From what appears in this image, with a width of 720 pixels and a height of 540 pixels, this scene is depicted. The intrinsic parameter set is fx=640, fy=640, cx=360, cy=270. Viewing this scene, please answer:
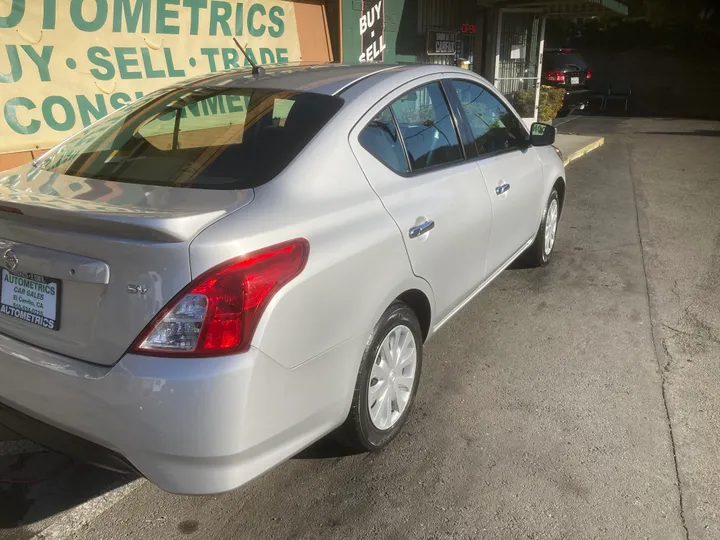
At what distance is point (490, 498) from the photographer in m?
2.70

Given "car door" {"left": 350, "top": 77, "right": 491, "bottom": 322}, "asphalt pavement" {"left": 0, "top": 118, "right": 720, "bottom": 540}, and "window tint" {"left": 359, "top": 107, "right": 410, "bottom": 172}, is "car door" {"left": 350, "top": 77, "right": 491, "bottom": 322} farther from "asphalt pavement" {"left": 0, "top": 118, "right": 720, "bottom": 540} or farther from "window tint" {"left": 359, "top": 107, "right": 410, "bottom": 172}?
"asphalt pavement" {"left": 0, "top": 118, "right": 720, "bottom": 540}

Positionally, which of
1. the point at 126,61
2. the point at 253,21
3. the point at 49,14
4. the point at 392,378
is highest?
the point at 49,14

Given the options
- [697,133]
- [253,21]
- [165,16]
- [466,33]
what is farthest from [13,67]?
[697,133]

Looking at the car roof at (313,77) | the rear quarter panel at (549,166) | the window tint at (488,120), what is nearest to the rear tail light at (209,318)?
the car roof at (313,77)

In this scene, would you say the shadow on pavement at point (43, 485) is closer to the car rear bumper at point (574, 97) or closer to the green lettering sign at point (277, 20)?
the green lettering sign at point (277, 20)

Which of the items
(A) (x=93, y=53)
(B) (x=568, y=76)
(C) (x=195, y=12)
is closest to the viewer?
(A) (x=93, y=53)

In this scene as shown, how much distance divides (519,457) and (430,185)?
1.35 meters

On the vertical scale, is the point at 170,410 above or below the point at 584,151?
above

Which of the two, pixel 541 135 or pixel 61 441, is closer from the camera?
pixel 61 441

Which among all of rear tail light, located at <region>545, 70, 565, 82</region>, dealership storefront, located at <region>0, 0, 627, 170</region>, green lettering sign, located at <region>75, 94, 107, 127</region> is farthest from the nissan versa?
rear tail light, located at <region>545, 70, 565, 82</region>

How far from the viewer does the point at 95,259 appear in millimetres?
2084

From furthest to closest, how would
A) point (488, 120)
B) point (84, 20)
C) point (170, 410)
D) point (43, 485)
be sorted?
point (84, 20)
point (488, 120)
point (43, 485)
point (170, 410)

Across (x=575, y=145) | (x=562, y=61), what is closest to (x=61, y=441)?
(x=575, y=145)

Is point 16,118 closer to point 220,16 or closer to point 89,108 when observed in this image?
point 89,108
